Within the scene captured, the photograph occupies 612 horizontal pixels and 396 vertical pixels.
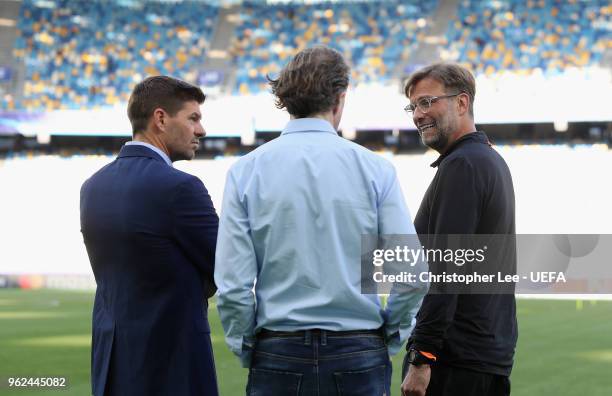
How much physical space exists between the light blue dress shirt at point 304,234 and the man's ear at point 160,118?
30.8 inches

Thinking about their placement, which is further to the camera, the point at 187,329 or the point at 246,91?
the point at 246,91

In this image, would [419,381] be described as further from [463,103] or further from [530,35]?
[530,35]

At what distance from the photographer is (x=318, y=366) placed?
118 inches

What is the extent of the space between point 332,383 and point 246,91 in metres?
32.4

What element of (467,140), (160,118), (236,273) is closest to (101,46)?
(160,118)

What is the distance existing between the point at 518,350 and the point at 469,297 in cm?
921

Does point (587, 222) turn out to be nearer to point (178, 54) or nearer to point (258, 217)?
point (178, 54)

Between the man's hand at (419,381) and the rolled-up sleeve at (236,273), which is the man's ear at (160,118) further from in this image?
the man's hand at (419,381)

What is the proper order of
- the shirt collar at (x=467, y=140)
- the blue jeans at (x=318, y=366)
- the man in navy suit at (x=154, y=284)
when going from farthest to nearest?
the shirt collar at (x=467, y=140)
the man in navy suit at (x=154, y=284)
the blue jeans at (x=318, y=366)

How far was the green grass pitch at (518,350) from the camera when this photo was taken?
9.45 metres

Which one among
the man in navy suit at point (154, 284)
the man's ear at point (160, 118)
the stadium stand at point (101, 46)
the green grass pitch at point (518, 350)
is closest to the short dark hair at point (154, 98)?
the man's ear at point (160, 118)

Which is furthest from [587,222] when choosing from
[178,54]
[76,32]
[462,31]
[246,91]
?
[76,32]

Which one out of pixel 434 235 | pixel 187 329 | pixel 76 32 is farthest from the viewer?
pixel 76 32

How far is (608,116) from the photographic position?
29797 mm
